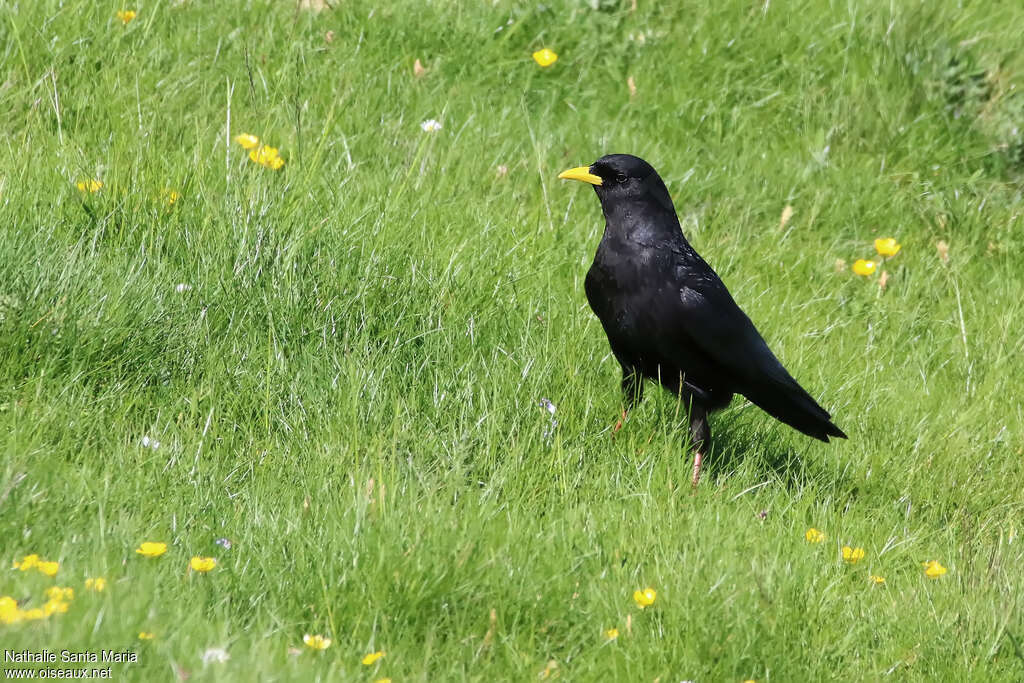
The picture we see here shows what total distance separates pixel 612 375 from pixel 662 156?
1.71m

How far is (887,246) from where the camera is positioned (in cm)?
556

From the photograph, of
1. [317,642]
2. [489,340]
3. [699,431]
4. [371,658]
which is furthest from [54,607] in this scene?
[699,431]

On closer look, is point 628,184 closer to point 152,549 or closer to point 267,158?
point 267,158

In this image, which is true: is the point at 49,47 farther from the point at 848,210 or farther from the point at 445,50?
the point at 848,210

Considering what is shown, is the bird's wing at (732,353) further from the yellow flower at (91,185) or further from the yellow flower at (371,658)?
the yellow flower at (91,185)

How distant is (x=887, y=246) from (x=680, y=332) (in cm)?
174

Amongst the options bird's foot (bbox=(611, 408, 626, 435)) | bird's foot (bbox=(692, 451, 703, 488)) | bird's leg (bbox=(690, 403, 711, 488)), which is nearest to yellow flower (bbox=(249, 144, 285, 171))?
bird's foot (bbox=(611, 408, 626, 435))

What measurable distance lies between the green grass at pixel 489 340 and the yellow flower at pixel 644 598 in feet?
0.16

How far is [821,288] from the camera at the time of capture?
549 centimetres

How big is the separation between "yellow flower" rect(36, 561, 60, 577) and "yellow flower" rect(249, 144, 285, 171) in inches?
92.0

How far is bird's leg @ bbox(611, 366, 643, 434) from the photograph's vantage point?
13.7ft

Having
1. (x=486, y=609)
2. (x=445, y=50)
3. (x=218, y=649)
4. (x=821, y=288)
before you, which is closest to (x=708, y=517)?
(x=486, y=609)

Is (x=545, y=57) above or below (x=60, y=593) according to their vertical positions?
above

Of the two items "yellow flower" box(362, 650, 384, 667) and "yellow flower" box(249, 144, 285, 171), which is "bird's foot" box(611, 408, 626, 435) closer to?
"yellow flower" box(362, 650, 384, 667)
